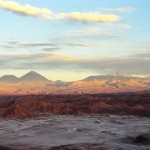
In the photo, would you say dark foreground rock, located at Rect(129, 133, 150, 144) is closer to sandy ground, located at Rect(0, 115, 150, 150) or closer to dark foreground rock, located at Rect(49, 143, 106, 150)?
sandy ground, located at Rect(0, 115, 150, 150)

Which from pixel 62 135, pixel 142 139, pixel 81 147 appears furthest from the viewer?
pixel 62 135

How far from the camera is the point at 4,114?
43.2 m

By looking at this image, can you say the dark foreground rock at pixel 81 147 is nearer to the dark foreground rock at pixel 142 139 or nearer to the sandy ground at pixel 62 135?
the sandy ground at pixel 62 135

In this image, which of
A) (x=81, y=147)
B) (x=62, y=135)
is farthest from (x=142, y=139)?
(x=62, y=135)

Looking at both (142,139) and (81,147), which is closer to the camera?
(81,147)

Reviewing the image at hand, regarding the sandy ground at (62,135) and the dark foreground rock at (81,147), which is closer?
the dark foreground rock at (81,147)

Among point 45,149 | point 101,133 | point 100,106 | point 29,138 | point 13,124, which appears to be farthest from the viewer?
point 100,106

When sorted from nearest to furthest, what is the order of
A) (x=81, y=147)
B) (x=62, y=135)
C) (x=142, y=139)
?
1. (x=81, y=147)
2. (x=142, y=139)
3. (x=62, y=135)

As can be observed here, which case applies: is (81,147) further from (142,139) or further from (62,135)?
(62,135)

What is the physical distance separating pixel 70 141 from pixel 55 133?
4.44 meters

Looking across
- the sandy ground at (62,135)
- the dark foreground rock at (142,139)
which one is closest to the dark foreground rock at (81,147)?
the sandy ground at (62,135)

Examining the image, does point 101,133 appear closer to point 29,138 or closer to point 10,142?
point 29,138

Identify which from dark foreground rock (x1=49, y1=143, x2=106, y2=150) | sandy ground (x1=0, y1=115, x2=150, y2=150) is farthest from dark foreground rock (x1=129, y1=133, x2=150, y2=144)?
dark foreground rock (x1=49, y1=143, x2=106, y2=150)

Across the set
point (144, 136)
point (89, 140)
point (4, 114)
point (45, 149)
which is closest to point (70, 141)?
point (89, 140)
